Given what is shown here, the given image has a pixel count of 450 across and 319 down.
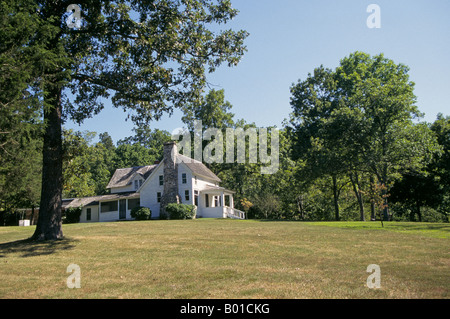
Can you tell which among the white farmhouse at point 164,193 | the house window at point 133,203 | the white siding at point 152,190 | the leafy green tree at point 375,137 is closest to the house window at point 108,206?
the white farmhouse at point 164,193

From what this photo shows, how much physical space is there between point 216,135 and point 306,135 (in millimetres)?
12667

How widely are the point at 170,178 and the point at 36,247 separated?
86.7ft

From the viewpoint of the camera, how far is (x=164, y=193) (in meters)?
38.6

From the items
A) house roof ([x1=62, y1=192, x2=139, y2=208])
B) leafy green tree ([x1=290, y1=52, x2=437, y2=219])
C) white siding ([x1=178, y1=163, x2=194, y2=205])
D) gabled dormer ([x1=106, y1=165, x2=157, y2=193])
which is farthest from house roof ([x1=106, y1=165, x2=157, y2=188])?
leafy green tree ([x1=290, y1=52, x2=437, y2=219])

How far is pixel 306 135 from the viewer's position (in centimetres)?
4416

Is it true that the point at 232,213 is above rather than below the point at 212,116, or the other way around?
below

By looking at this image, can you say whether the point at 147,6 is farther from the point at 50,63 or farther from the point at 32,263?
the point at 32,263

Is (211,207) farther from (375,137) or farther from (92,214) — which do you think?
(375,137)

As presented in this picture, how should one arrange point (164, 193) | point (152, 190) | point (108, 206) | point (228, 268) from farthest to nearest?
point (108, 206)
point (152, 190)
point (164, 193)
point (228, 268)

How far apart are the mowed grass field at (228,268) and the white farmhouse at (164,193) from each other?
80.6ft

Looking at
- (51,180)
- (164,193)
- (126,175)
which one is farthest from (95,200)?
(51,180)

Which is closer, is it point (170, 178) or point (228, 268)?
point (228, 268)

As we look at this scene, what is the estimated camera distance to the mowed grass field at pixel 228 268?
6.79m
